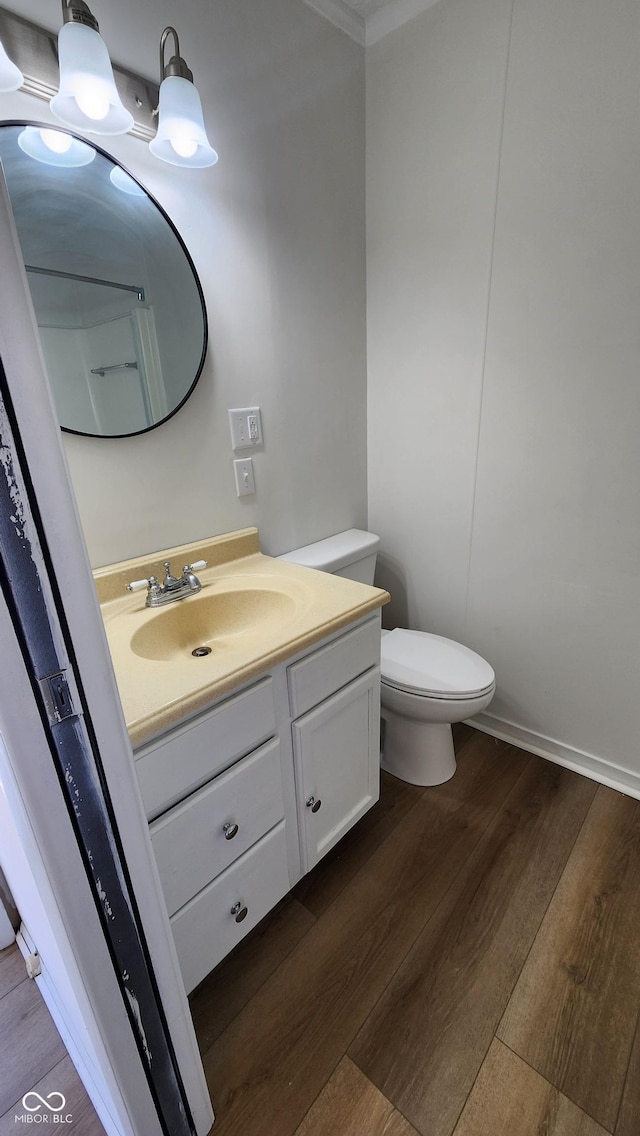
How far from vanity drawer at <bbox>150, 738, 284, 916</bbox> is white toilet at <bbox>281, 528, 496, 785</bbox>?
1.87ft

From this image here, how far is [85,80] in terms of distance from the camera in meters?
0.86

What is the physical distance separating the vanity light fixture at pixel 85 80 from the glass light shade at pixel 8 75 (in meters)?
0.06

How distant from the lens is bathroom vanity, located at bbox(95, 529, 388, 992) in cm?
82

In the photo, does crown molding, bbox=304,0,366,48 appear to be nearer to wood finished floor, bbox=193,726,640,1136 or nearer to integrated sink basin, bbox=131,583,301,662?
integrated sink basin, bbox=131,583,301,662

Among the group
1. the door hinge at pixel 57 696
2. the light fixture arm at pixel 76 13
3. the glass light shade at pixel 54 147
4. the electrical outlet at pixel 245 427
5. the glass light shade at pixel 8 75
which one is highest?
the light fixture arm at pixel 76 13

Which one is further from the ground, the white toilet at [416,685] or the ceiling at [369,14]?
the ceiling at [369,14]

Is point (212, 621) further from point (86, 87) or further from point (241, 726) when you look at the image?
point (86, 87)

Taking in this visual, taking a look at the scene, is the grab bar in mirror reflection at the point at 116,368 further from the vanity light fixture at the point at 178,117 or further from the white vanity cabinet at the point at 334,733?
the white vanity cabinet at the point at 334,733

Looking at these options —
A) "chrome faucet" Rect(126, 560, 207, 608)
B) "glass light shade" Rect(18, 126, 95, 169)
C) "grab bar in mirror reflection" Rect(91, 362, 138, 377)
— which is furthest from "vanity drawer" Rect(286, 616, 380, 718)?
A: "glass light shade" Rect(18, 126, 95, 169)

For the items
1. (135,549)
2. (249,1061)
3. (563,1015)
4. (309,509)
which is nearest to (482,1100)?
(563,1015)

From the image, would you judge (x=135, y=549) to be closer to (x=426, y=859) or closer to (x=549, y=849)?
(x=426, y=859)

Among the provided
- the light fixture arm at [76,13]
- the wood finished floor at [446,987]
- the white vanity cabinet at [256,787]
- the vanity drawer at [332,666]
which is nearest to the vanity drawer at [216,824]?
the white vanity cabinet at [256,787]

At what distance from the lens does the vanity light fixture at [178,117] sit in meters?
0.98

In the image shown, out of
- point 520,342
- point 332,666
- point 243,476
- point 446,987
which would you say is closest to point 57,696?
point 332,666
